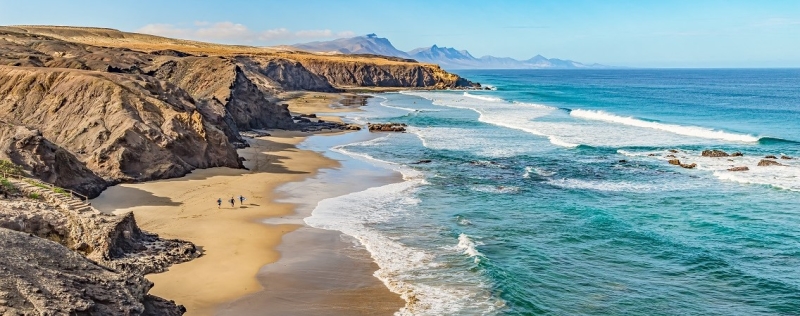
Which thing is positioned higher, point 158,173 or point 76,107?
point 76,107

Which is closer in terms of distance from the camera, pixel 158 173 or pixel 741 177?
pixel 158 173

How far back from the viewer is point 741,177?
3638 centimetres

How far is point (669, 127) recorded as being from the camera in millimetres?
61750

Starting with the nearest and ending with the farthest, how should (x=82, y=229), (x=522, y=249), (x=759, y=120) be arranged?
(x=82, y=229)
(x=522, y=249)
(x=759, y=120)

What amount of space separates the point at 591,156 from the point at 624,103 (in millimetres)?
54061

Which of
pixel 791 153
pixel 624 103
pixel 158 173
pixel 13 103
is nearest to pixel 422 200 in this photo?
pixel 158 173

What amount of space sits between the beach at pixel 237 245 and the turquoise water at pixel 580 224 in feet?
3.62

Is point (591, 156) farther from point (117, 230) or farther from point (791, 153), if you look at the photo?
point (117, 230)

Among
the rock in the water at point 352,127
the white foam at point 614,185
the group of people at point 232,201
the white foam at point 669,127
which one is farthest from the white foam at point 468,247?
the white foam at point 669,127

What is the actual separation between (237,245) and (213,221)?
3.12 metres

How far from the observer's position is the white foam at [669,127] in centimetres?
5409

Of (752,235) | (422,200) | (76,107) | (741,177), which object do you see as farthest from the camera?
(741,177)

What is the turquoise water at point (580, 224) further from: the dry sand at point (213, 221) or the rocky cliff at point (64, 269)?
the rocky cliff at point (64, 269)

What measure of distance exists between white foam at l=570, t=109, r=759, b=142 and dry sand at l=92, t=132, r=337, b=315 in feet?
114
